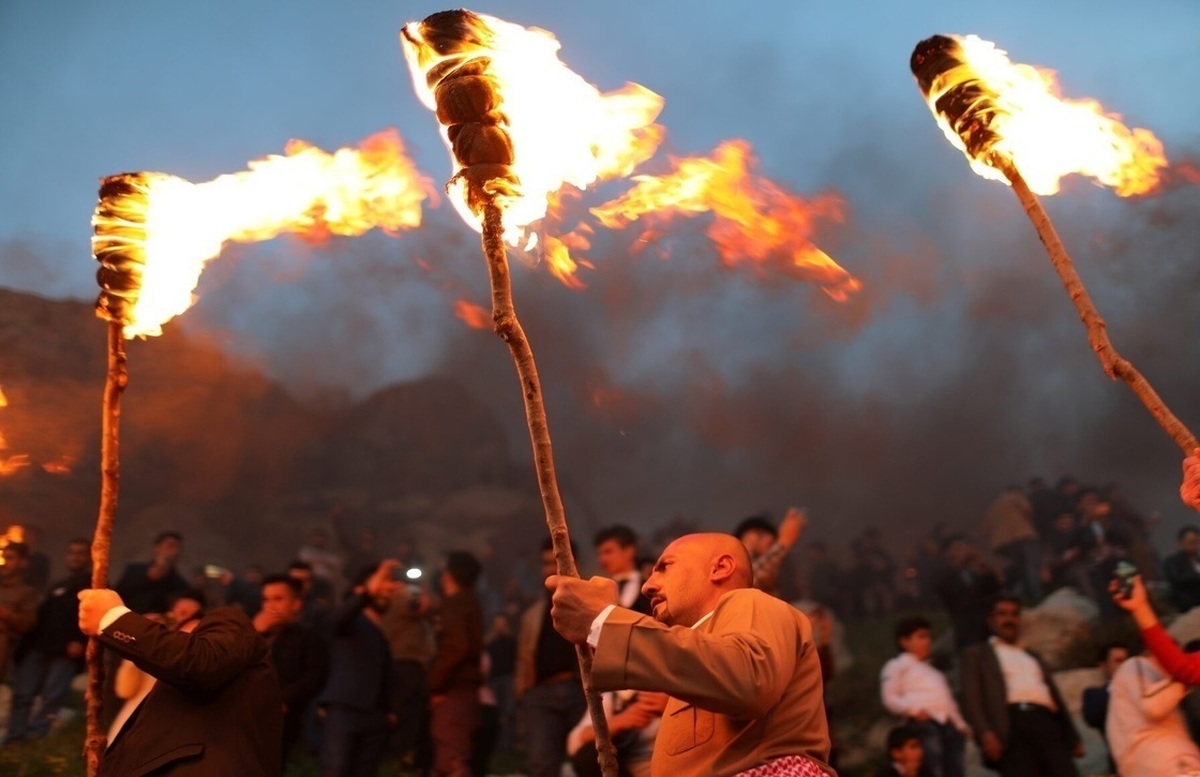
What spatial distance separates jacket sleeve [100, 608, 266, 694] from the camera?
331 cm

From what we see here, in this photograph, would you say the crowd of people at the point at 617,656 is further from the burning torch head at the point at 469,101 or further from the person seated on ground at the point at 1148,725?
the burning torch head at the point at 469,101

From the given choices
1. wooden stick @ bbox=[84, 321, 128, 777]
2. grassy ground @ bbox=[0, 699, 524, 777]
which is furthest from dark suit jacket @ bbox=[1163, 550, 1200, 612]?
wooden stick @ bbox=[84, 321, 128, 777]

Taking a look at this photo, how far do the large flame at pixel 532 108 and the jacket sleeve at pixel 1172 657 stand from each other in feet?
10.8

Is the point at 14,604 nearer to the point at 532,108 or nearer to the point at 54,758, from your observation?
the point at 54,758

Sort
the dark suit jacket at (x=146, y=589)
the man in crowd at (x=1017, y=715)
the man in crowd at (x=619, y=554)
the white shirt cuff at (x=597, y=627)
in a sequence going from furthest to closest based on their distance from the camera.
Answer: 1. the dark suit jacket at (x=146, y=589)
2. the man in crowd at (x=1017, y=715)
3. the man in crowd at (x=619, y=554)
4. the white shirt cuff at (x=597, y=627)

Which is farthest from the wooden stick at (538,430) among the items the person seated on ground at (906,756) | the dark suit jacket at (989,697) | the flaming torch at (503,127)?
the dark suit jacket at (989,697)

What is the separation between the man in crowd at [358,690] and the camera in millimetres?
5914

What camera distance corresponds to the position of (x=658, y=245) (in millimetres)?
15797

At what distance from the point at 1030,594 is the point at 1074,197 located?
6.31 m

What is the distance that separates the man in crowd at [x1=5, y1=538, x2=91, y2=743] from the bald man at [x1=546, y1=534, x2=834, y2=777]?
5.24 m

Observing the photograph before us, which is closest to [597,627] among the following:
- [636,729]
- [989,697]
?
[636,729]

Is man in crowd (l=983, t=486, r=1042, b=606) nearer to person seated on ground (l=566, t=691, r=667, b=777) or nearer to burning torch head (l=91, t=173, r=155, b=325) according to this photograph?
person seated on ground (l=566, t=691, r=667, b=777)

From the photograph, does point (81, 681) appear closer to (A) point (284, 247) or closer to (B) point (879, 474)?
(A) point (284, 247)

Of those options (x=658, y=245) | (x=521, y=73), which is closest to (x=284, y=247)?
(x=658, y=245)
